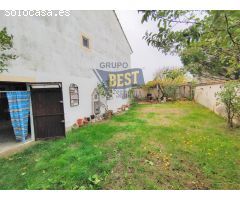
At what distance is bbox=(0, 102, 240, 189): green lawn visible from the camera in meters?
3.09

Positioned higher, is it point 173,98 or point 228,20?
point 228,20

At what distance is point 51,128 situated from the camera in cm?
590

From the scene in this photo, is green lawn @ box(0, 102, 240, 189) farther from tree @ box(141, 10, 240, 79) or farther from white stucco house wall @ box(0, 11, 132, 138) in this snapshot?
tree @ box(141, 10, 240, 79)

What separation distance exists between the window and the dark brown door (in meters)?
1.27

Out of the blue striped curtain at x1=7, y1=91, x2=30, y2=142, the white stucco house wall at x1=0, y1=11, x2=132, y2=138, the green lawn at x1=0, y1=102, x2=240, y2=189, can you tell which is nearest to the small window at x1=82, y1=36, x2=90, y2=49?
the white stucco house wall at x1=0, y1=11, x2=132, y2=138

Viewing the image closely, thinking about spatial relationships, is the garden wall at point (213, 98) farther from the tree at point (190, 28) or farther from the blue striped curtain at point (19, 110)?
the blue striped curtain at point (19, 110)

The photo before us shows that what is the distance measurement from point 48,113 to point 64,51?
9.35 ft

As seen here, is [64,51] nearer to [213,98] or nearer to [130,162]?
[130,162]

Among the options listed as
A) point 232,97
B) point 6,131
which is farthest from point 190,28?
point 6,131

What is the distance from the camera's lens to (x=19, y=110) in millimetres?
5137

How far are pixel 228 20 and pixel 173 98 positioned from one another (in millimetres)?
17860

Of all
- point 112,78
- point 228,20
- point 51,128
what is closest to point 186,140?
point 228,20
